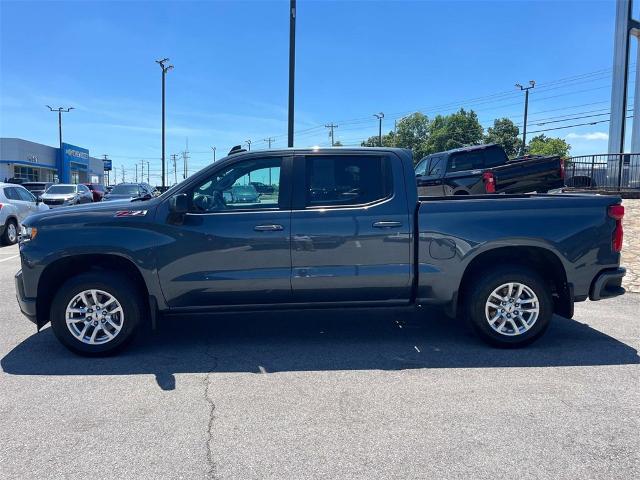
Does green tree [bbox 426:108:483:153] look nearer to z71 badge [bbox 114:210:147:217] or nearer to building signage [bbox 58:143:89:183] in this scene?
building signage [bbox 58:143:89:183]

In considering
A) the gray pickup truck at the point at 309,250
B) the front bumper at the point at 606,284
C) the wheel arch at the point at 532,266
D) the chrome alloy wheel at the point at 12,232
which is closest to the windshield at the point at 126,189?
the chrome alloy wheel at the point at 12,232

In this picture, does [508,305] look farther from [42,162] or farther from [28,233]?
[42,162]

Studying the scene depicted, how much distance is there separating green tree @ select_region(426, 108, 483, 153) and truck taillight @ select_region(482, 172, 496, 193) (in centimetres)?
6517

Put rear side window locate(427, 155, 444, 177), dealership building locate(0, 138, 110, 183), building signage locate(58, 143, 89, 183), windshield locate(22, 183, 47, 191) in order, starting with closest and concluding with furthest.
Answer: rear side window locate(427, 155, 444, 177)
windshield locate(22, 183, 47, 191)
dealership building locate(0, 138, 110, 183)
building signage locate(58, 143, 89, 183)

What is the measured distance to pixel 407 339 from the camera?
543 cm

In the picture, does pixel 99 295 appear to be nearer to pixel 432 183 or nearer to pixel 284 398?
pixel 284 398

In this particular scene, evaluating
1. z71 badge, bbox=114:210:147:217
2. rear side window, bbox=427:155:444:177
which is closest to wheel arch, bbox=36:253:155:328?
z71 badge, bbox=114:210:147:217

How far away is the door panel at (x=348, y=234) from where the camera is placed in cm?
489

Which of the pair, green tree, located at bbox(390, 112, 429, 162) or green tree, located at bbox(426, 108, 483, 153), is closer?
green tree, located at bbox(426, 108, 483, 153)

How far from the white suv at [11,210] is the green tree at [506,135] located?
70.9m

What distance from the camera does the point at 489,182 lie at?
12344mm

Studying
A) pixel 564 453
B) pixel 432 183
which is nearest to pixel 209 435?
pixel 564 453

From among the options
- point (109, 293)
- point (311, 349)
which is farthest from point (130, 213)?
point (311, 349)

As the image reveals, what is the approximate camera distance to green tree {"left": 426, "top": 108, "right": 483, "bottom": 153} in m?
75.8
